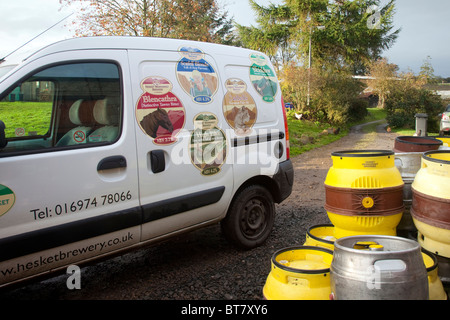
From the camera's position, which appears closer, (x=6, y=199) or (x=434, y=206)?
(x=6, y=199)

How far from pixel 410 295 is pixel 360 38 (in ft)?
90.9

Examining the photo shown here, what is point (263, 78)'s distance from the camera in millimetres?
4480

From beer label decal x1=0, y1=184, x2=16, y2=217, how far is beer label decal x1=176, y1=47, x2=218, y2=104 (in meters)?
1.75

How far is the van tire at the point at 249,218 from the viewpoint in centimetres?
406

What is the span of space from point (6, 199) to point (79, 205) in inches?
19.8

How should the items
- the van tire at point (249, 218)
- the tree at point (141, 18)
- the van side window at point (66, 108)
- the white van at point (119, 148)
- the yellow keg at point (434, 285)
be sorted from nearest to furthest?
the yellow keg at point (434, 285) → the white van at point (119, 148) → the van side window at point (66, 108) → the van tire at point (249, 218) → the tree at point (141, 18)

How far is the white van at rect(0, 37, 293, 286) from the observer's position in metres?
2.60

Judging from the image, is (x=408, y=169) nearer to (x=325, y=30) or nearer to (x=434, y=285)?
(x=434, y=285)

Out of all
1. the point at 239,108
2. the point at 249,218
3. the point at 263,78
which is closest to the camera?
the point at 239,108

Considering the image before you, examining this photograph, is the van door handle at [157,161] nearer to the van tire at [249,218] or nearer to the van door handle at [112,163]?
the van door handle at [112,163]

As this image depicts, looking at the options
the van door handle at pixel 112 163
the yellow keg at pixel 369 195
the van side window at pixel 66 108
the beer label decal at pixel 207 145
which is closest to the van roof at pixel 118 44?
the van side window at pixel 66 108

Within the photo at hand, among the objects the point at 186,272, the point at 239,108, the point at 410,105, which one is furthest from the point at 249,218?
the point at 410,105

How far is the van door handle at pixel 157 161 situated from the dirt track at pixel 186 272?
1.16m
